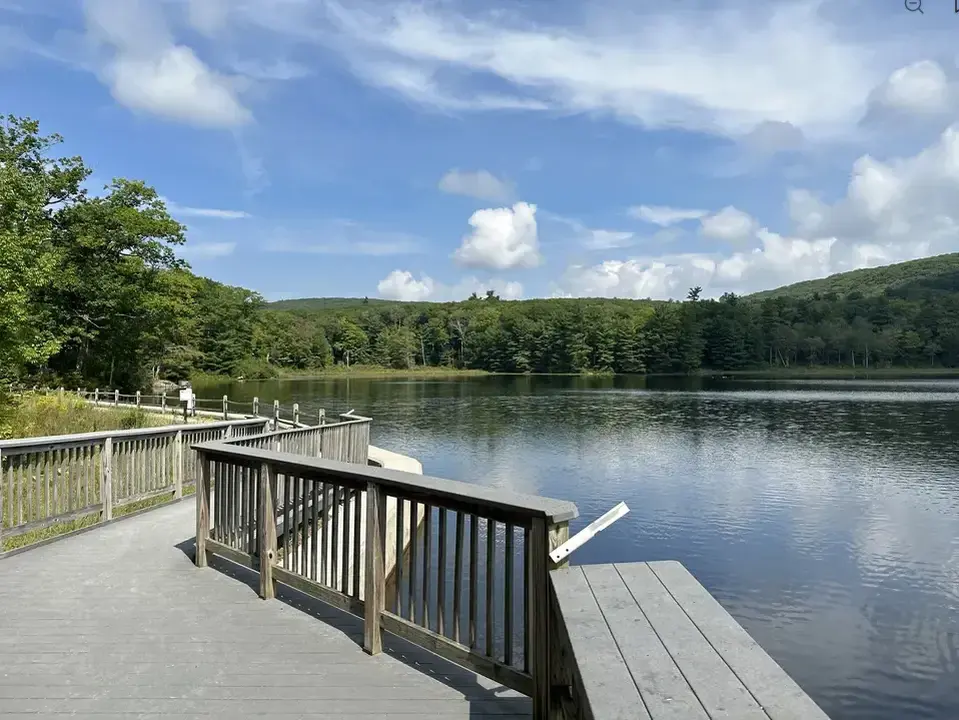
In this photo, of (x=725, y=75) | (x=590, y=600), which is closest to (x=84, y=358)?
(x=725, y=75)

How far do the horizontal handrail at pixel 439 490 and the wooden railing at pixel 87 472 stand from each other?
1.51 m

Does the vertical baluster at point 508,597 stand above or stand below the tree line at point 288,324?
below

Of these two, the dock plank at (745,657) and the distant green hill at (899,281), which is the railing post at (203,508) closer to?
the dock plank at (745,657)

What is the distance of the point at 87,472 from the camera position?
6.48 m

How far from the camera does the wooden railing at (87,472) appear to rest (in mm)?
5691

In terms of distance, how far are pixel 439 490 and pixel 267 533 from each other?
6.25ft

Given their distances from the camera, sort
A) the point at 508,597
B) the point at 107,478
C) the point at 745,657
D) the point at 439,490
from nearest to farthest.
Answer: the point at 745,657, the point at 508,597, the point at 439,490, the point at 107,478

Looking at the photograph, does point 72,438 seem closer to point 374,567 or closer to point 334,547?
point 334,547

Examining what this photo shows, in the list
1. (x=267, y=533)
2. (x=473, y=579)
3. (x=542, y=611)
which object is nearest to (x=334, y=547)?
(x=267, y=533)

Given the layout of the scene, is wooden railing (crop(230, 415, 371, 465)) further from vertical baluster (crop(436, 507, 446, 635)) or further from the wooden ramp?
the wooden ramp

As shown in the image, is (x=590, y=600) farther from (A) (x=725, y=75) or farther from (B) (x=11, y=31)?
(B) (x=11, y=31)

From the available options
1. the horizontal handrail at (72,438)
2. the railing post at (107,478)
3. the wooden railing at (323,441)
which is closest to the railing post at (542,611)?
the wooden railing at (323,441)

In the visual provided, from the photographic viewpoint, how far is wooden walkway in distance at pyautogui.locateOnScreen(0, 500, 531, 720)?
9.78 ft

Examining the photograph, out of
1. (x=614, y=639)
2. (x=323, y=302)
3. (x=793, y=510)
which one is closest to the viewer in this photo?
(x=614, y=639)
